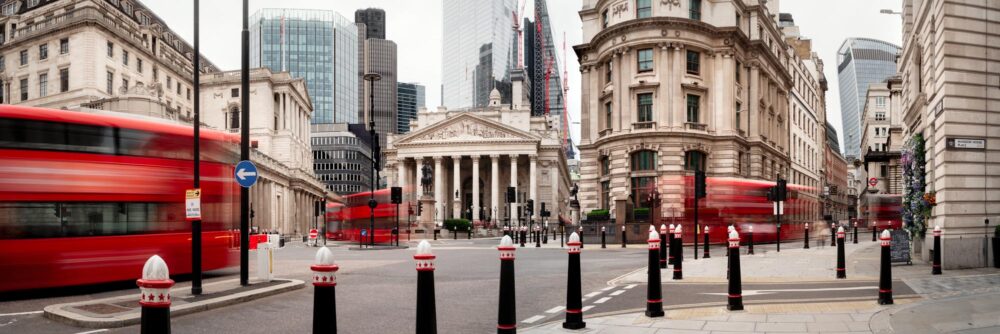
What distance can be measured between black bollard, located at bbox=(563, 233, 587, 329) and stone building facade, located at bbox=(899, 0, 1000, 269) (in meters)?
12.0

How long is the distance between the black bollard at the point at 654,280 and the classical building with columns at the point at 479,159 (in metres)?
93.1

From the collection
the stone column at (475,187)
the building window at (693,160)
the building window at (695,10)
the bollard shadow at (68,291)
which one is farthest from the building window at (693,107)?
the stone column at (475,187)

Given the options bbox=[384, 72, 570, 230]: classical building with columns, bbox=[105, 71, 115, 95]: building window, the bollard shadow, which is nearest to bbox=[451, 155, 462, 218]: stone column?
bbox=[384, 72, 570, 230]: classical building with columns

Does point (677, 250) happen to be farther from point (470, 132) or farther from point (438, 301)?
point (470, 132)

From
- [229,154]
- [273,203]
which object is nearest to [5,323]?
[229,154]

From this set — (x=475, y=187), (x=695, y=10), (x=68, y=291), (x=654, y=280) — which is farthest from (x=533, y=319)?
(x=475, y=187)

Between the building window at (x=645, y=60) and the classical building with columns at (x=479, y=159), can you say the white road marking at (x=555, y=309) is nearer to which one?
the building window at (x=645, y=60)

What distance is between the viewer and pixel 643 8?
Answer: 51.0 m

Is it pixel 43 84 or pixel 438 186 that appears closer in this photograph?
pixel 43 84

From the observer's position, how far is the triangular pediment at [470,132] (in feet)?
352

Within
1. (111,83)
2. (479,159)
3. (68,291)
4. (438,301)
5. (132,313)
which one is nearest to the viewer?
(132,313)

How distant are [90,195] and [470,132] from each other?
94398 mm

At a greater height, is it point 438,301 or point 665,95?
point 665,95

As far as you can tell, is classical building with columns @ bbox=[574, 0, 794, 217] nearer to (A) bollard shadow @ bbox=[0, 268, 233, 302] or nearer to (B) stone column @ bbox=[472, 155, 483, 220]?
(A) bollard shadow @ bbox=[0, 268, 233, 302]
